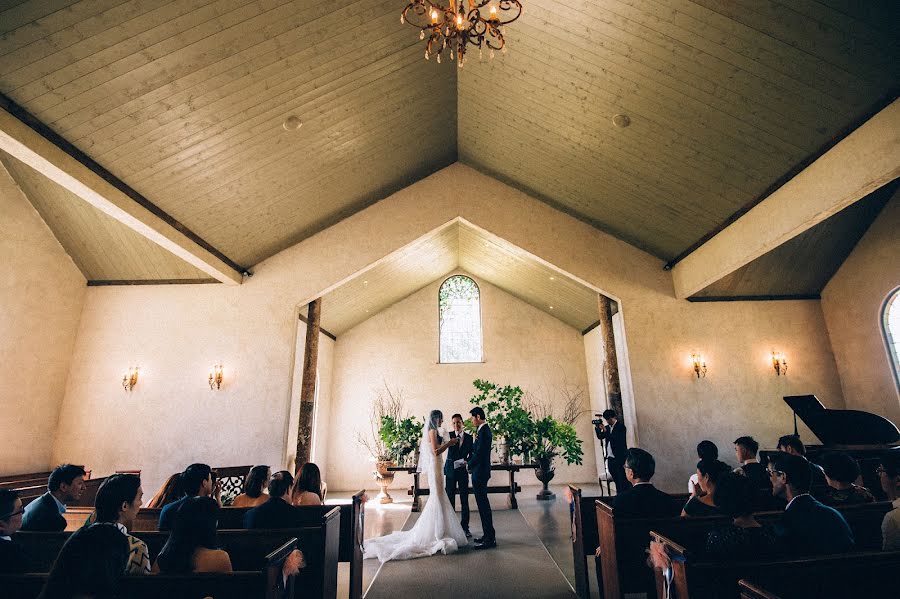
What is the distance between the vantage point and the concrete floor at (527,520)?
4129 millimetres

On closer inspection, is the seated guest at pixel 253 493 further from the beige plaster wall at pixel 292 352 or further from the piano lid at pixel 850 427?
the piano lid at pixel 850 427

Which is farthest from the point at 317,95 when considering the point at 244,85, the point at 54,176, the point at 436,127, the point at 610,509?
the point at 610,509

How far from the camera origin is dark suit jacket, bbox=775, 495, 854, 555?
2057mm

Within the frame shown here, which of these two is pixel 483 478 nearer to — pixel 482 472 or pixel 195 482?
pixel 482 472

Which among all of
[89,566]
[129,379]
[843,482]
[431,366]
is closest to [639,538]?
[843,482]

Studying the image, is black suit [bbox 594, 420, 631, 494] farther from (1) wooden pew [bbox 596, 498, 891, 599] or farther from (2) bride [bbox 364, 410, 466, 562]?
(1) wooden pew [bbox 596, 498, 891, 599]

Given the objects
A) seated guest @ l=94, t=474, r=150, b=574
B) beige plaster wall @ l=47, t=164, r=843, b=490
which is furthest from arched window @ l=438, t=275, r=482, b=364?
seated guest @ l=94, t=474, r=150, b=574

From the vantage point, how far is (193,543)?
1.86 metres

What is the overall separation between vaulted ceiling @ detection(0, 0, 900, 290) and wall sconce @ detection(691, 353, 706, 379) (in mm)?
1531

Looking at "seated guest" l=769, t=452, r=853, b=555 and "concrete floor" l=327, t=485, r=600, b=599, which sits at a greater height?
"seated guest" l=769, t=452, r=853, b=555

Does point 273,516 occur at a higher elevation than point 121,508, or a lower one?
lower

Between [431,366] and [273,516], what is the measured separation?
26.9 feet

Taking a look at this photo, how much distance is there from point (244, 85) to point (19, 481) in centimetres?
538

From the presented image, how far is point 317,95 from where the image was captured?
5195 millimetres
